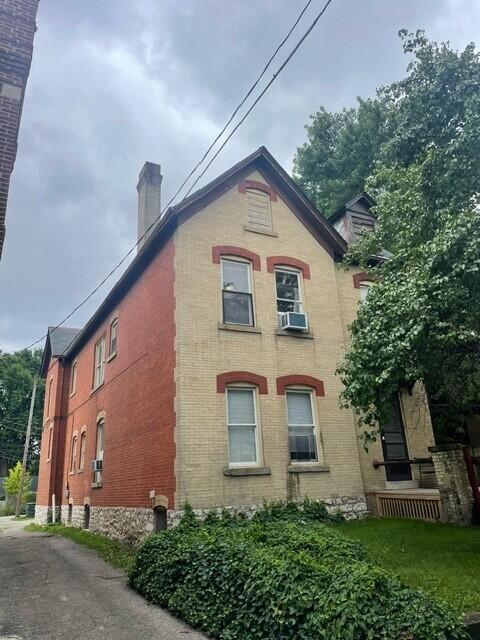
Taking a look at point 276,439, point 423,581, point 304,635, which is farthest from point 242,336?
point 304,635

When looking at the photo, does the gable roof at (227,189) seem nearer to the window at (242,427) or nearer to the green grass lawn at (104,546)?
the window at (242,427)

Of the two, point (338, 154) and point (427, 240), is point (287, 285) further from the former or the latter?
point (338, 154)

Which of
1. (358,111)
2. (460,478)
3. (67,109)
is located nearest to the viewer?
(460,478)

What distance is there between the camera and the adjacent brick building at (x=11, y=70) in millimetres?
7613

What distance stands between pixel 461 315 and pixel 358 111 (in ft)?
83.8

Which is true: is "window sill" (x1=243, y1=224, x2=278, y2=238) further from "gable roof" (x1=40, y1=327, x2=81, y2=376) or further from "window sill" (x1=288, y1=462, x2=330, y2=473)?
"gable roof" (x1=40, y1=327, x2=81, y2=376)

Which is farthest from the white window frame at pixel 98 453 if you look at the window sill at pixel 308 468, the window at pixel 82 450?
the window sill at pixel 308 468

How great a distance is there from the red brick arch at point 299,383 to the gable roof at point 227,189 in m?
4.27

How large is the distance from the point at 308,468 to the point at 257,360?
2.89 metres

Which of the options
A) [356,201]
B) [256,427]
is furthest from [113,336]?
[356,201]

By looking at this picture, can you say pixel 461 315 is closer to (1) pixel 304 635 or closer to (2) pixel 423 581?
(2) pixel 423 581

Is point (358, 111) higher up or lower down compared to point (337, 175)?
higher up

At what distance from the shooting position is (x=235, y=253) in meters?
12.7

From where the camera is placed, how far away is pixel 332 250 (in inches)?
572
